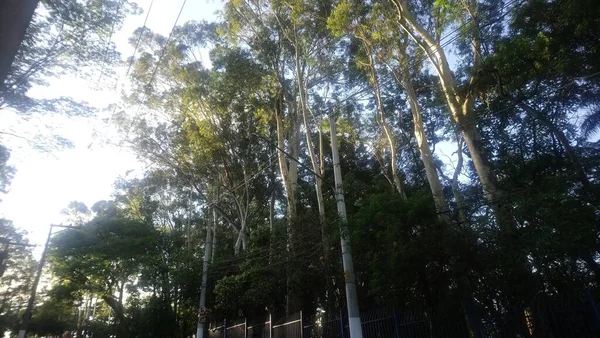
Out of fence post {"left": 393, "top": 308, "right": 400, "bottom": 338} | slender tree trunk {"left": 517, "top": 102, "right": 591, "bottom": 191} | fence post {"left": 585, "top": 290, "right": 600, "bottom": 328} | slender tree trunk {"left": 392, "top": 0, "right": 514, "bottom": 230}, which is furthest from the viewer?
slender tree trunk {"left": 392, "top": 0, "right": 514, "bottom": 230}

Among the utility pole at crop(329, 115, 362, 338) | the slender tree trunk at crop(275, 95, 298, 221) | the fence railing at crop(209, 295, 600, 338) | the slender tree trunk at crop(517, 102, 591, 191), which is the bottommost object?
the fence railing at crop(209, 295, 600, 338)

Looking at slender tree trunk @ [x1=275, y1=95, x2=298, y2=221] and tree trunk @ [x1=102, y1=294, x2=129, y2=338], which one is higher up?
slender tree trunk @ [x1=275, y1=95, x2=298, y2=221]

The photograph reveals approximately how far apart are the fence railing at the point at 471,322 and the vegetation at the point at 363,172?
32 cm

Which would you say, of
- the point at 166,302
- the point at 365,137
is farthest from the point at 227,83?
the point at 166,302

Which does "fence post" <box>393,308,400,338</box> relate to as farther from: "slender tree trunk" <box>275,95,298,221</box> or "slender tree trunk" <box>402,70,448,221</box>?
"slender tree trunk" <box>275,95,298,221</box>

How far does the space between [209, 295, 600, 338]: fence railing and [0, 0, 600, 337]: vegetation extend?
319 millimetres

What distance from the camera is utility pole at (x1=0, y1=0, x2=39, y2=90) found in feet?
8.59

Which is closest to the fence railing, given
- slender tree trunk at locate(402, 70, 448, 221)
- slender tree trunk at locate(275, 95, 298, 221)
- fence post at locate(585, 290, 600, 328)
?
fence post at locate(585, 290, 600, 328)

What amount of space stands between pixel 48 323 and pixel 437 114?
31.2 meters

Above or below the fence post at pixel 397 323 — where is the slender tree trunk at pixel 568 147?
above

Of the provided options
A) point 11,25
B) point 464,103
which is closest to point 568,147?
point 464,103

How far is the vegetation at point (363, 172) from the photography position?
995cm

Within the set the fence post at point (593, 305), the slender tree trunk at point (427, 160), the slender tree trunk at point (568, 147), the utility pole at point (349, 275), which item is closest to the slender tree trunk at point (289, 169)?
the slender tree trunk at point (427, 160)

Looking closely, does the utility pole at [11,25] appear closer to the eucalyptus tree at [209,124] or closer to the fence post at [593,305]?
the fence post at [593,305]
